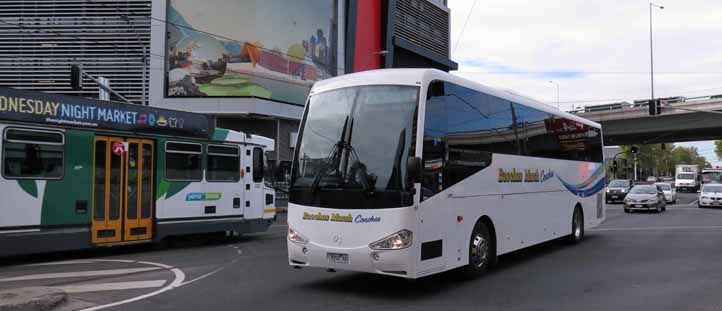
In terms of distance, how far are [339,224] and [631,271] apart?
5695 millimetres

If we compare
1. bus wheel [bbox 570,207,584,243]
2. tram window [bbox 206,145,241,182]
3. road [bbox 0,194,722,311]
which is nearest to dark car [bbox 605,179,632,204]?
bus wheel [bbox 570,207,584,243]

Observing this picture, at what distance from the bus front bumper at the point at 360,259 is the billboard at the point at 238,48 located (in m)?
25.8

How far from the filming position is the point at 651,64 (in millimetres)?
55312

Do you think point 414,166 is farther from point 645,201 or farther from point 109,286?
point 645,201

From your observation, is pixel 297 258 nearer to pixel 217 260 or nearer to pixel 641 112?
pixel 217 260

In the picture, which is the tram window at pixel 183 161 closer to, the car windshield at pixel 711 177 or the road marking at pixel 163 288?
the road marking at pixel 163 288

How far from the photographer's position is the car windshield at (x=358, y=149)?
836 centimetres

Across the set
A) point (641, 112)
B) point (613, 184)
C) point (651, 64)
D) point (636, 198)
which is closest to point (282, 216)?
point (636, 198)

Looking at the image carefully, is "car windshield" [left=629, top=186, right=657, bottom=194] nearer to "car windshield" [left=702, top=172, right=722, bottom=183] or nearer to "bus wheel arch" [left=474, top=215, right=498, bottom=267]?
"bus wheel arch" [left=474, top=215, right=498, bottom=267]

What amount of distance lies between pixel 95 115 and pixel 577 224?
38.3 ft

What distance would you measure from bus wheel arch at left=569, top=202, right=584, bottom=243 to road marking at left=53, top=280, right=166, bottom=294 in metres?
10.1

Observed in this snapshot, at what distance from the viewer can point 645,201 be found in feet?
98.1

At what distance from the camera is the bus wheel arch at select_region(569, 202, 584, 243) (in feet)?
50.3

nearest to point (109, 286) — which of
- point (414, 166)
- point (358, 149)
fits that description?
point (358, 149)
